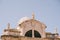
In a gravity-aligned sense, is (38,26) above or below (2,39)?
above

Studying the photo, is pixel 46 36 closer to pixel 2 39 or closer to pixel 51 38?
pixel 51 38

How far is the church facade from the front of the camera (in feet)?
77.5

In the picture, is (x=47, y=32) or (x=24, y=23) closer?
(x=24, y=23)

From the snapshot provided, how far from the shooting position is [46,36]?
979 inches

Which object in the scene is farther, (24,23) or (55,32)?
(55,32)

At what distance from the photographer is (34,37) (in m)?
24.1

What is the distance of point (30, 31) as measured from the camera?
A: 24562mm

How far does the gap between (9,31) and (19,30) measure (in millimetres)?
1343

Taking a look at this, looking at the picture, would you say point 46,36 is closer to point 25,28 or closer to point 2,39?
point 25,28

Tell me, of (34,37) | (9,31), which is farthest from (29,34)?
(9,31)

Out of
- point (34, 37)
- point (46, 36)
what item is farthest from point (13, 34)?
point (46, 36)

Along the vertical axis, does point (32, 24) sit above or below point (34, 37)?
above

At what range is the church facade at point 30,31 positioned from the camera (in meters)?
23.6

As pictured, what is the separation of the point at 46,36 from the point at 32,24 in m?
2.23
